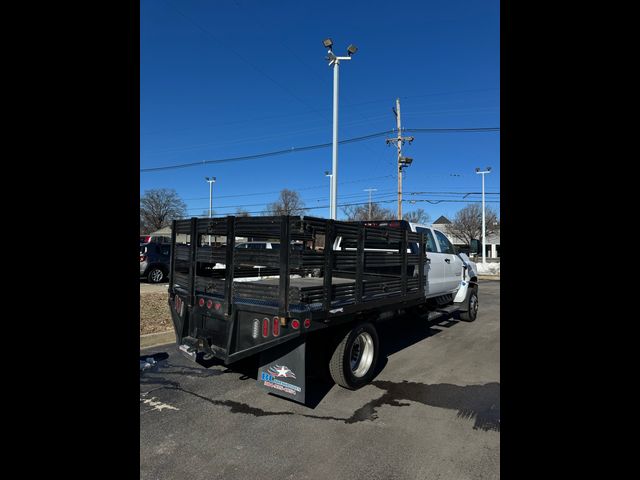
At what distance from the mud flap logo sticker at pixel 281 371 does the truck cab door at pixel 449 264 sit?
477 centimetres

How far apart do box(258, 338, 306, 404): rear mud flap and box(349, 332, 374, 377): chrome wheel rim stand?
1122 millimetres

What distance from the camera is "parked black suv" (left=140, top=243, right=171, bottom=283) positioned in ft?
53.2

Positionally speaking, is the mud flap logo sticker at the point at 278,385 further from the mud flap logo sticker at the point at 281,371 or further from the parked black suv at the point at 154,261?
the parked black suv at the point at 154,261

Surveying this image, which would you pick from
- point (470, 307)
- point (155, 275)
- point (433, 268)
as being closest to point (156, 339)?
point (433, 268)

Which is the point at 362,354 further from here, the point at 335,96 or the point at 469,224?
the point at 469,224

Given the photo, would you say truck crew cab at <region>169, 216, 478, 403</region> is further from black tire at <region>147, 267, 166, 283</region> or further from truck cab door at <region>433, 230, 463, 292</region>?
black tire at <region>147, 267, 166, 283</region>

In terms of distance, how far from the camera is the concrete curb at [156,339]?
688cm

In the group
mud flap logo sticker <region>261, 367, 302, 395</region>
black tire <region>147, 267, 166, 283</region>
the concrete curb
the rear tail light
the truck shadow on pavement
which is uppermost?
the rear tail light

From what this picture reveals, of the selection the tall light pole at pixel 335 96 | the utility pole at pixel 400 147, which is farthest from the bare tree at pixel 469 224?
the tall light pole at pixel 335 96

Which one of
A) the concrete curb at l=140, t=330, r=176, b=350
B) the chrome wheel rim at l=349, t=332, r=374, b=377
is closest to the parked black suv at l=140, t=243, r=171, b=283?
the concrete curb at l=140, t=330, r=176, b=350

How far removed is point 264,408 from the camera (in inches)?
167

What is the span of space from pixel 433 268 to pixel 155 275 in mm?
13153
